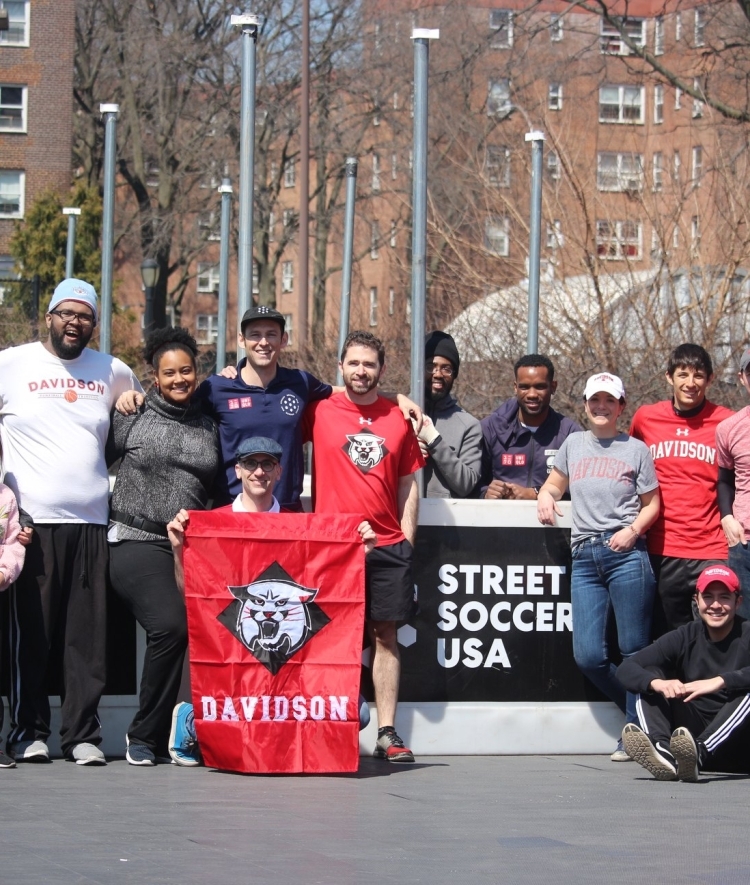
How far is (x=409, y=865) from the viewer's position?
571cm

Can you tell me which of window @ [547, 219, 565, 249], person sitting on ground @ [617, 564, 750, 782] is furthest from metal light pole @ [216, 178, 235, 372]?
person sitting on ground @ [617, 564, 750, 782]

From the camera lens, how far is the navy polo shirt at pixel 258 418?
27.0ft

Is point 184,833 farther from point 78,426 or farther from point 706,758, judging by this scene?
point 706,758

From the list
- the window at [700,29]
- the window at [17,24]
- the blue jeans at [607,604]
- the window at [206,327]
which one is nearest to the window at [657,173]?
the window at [700,29]

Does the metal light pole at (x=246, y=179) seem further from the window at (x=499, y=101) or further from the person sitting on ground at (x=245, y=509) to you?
the window at (x=499, y=101)

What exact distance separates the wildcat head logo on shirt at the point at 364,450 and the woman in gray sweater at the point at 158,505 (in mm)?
680

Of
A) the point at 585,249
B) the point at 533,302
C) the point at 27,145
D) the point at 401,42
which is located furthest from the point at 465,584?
the point at 27,145

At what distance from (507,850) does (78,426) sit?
3193mm

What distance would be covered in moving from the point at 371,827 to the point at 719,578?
2.61m

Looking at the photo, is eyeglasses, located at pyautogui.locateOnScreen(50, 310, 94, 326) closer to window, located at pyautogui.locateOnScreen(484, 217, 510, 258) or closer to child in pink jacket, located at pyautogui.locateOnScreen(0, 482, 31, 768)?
child in pink jacket, located at pyautogui.locateOnScreen(0, 482, 31, 768)

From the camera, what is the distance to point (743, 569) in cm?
850

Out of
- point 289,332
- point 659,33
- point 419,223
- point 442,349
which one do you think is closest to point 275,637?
point 442,349

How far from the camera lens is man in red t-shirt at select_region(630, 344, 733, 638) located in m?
8.77

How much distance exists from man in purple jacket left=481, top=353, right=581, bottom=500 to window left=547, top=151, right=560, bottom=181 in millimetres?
11222
